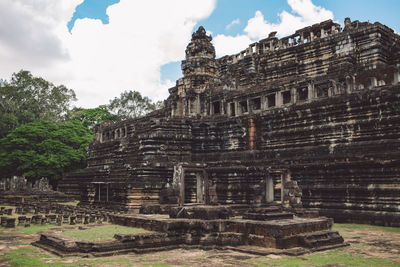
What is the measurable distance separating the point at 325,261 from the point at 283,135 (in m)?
13.9

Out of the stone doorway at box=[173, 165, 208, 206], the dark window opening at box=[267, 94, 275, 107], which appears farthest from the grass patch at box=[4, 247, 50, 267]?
the dark window opening at box=[267, 94, 275, 107]

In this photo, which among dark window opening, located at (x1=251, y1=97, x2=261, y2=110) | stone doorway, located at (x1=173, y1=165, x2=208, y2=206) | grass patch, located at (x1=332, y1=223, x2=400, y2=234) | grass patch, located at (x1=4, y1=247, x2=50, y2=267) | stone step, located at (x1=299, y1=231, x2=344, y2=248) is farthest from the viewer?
dark window opening, located at (x1=251, y1=97, x2=261, y2=110)

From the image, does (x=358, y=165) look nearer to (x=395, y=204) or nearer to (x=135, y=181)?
(x=395, y=204)

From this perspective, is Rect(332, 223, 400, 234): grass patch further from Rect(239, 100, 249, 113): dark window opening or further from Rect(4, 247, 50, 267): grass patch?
Rect(239, 100, 249, 113): dark window opening

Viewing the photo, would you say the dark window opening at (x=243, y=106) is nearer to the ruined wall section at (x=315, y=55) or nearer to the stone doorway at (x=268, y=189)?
the ruined wall section at (x=315, y=55)

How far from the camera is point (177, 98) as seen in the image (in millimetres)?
33594

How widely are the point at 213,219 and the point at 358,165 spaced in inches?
344

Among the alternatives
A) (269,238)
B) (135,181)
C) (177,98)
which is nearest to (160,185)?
(135,181)

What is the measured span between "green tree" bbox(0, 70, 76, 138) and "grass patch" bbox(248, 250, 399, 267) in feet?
168

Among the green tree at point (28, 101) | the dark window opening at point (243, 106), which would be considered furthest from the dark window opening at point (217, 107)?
the green tree at point (28, 101)

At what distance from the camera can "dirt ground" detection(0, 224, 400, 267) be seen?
9719mm

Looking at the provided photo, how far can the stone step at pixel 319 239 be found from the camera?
11492 millimetres

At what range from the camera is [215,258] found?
34.6ft

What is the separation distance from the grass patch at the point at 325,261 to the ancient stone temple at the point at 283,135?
4144mm
